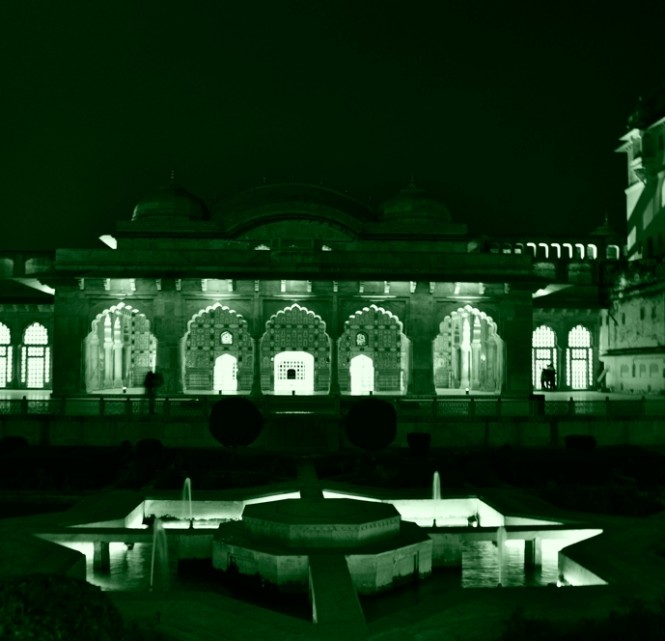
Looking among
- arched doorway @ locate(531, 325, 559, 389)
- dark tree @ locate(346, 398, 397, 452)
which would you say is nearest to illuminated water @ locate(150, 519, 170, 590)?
dark tree @ locate(346, 398, 397, 452)

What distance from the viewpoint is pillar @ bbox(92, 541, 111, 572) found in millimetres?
8087

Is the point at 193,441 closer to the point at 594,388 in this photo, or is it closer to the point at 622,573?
the point at 622,573

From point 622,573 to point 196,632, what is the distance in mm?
3261

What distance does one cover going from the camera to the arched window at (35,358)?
91.9ft

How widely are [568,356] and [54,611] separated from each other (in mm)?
26865

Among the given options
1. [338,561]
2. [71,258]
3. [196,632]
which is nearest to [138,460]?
[338,561]

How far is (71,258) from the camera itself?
76.9 feet

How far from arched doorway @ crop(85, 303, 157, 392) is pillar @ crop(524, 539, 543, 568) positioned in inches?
685

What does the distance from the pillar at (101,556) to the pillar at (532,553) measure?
3.69m

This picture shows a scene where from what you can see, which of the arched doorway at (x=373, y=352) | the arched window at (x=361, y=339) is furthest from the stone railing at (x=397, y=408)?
the arched window at (x=361, y=339)

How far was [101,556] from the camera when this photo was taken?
812 centimetres

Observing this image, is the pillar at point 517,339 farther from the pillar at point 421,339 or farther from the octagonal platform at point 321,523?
the octagonal platform at point 321,523

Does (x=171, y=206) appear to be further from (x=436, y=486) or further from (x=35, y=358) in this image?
(x=436, y=486)

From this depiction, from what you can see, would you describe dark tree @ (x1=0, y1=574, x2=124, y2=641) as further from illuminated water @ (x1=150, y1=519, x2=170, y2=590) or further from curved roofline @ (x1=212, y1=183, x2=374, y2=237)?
curved roofline @ (x1=212, y1=183, x2=374, y2=237)
